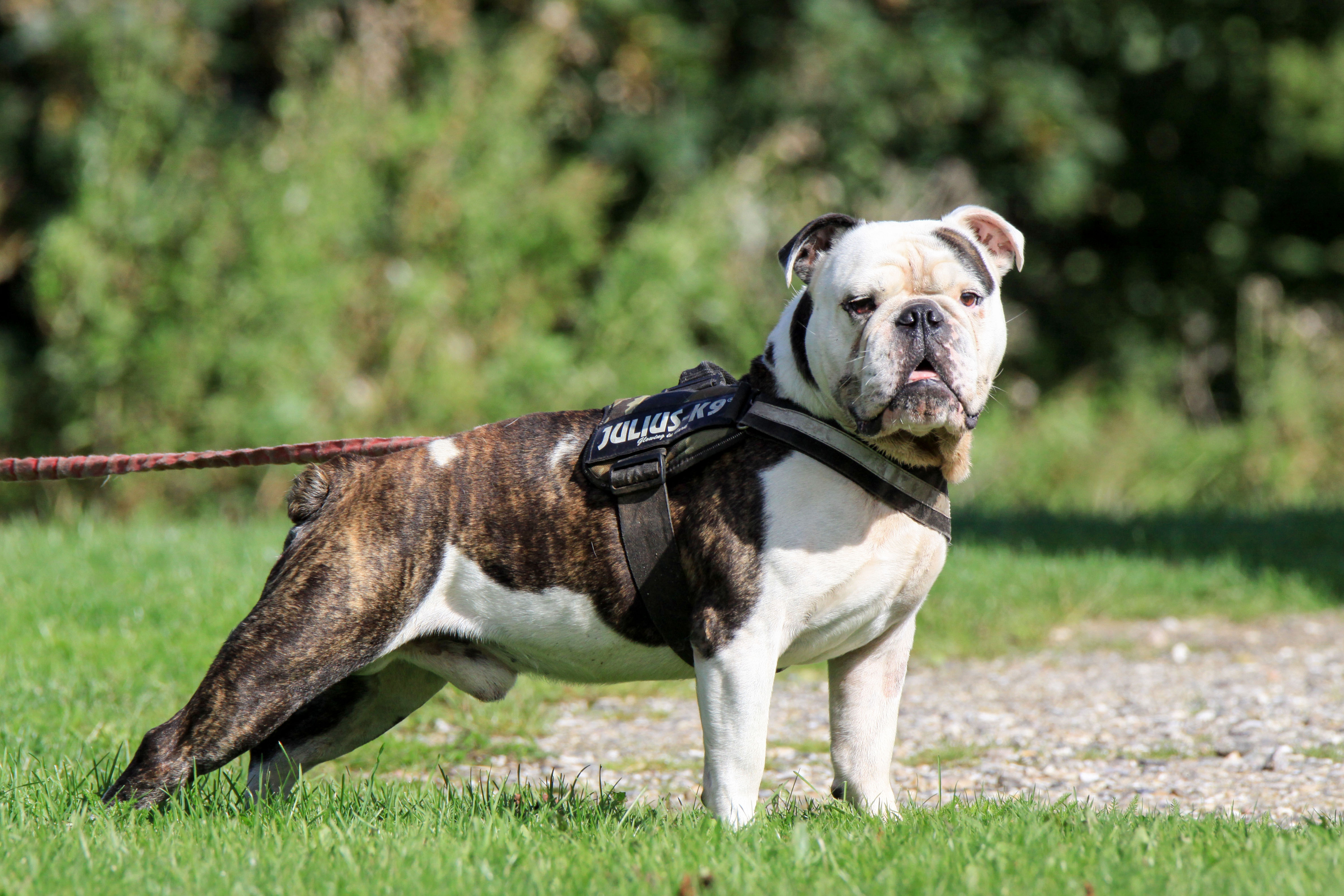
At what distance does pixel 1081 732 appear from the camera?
17.0 feet

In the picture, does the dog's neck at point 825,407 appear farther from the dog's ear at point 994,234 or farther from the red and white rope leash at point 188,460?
Answer: the red and white rope leash at point 188,460

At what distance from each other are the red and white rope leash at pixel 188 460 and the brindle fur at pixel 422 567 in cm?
21

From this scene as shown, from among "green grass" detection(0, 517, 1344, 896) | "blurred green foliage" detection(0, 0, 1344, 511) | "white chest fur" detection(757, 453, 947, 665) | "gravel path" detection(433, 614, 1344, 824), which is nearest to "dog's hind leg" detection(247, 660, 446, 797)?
"green grass" detection(0, 517, 1344, 896)

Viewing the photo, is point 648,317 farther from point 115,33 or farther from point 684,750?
point 684,750

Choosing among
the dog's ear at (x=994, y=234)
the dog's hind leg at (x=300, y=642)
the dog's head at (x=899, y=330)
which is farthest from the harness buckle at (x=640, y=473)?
the dog's ear at (x=994, y=234)

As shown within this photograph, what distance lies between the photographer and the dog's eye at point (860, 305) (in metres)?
3.63

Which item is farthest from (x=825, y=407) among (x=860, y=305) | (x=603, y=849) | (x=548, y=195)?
(x=548, y=195)

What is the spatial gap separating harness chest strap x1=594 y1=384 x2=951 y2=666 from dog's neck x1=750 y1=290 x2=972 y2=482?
3 centimetres

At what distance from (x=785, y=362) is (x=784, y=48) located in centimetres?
1072

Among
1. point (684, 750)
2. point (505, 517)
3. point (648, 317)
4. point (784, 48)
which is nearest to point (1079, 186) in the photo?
point (784, 48)

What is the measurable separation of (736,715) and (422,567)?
97 cm

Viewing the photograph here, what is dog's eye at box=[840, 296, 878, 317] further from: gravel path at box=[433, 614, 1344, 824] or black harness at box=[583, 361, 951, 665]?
gravel path at box=[433, 614, 1344, 824]

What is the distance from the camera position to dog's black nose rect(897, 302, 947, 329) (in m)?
3.49

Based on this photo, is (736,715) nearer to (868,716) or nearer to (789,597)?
(789,597)
